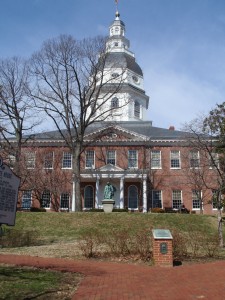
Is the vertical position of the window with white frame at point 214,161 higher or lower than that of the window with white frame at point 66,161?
lower

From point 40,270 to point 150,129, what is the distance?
115ft

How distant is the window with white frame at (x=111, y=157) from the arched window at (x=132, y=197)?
10.9 ft

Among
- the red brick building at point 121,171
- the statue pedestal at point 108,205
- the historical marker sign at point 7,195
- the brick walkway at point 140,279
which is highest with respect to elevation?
the red brick building at point 121,171

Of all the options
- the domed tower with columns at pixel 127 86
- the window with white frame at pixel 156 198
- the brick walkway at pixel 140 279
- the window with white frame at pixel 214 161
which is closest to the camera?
the brick walkway at pixel 140 279

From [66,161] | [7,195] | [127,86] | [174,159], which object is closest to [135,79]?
[127,86]

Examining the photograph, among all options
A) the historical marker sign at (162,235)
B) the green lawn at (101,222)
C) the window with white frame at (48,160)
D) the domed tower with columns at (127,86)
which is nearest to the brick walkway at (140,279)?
the historical marker sign at (162,235)

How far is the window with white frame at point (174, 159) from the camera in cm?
3978

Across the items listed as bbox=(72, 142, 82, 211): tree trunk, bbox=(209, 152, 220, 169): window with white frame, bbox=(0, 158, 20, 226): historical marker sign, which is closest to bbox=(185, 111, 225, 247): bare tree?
bbox=(209, 152, 220, 169): window with white frame

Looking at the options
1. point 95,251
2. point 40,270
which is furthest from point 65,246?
point 40,270

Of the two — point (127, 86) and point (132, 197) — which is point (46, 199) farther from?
point (127, 86)

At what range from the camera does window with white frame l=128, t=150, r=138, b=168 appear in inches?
1570

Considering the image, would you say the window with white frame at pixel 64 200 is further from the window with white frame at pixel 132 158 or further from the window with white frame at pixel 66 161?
Result: the window with white frame at pixel 132 158

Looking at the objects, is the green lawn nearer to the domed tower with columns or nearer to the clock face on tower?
the domed tower with columns

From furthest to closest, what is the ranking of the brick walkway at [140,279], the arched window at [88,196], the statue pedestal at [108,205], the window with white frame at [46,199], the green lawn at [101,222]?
the window with white frame at [46,199] < the arched window at [88,196] < the statue pedestal at [108,205] < the green lawn at [101,222] < the brick walkway at [140,279]
